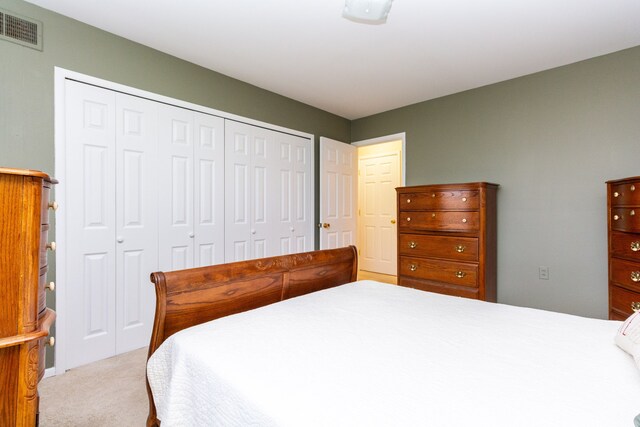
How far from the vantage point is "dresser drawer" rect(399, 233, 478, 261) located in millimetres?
3117

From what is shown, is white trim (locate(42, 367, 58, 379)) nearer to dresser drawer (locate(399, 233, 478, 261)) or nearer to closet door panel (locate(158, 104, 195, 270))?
closet door panel (locate(158, 104, 195, 270))

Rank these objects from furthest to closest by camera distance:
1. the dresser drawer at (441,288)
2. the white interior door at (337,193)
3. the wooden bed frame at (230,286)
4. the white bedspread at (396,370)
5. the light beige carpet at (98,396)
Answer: the white interior door at (337,193)
the dresser drawer at (441,288)
the light beige carpet at (98,396)
the wooden bed frame at (230,286)
the white bedspread at (396,370)

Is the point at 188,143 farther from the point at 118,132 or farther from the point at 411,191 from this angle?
the point at 411,191

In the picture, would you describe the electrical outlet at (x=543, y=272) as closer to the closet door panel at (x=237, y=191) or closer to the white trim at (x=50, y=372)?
the closet door panel at (x=237, y=191)

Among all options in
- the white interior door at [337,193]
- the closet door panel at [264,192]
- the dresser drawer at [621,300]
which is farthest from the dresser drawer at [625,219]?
the closet door panel at [264,192]

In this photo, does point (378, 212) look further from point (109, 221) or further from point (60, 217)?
point (60, 217)

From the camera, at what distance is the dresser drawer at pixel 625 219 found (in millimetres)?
2119

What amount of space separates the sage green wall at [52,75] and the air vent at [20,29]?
0.10ft

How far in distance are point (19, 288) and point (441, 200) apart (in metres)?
3.19

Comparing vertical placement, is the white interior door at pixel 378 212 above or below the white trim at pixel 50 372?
above

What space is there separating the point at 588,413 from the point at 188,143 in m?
3.05

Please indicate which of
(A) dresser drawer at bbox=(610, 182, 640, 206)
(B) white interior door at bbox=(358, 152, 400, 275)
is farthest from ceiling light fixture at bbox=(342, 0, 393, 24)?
(B) white interior door at bbox=(358, 152, 400, 275)

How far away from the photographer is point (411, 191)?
139 inches

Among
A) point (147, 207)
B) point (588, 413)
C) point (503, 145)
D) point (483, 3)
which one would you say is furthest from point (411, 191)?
point (588, 413)
